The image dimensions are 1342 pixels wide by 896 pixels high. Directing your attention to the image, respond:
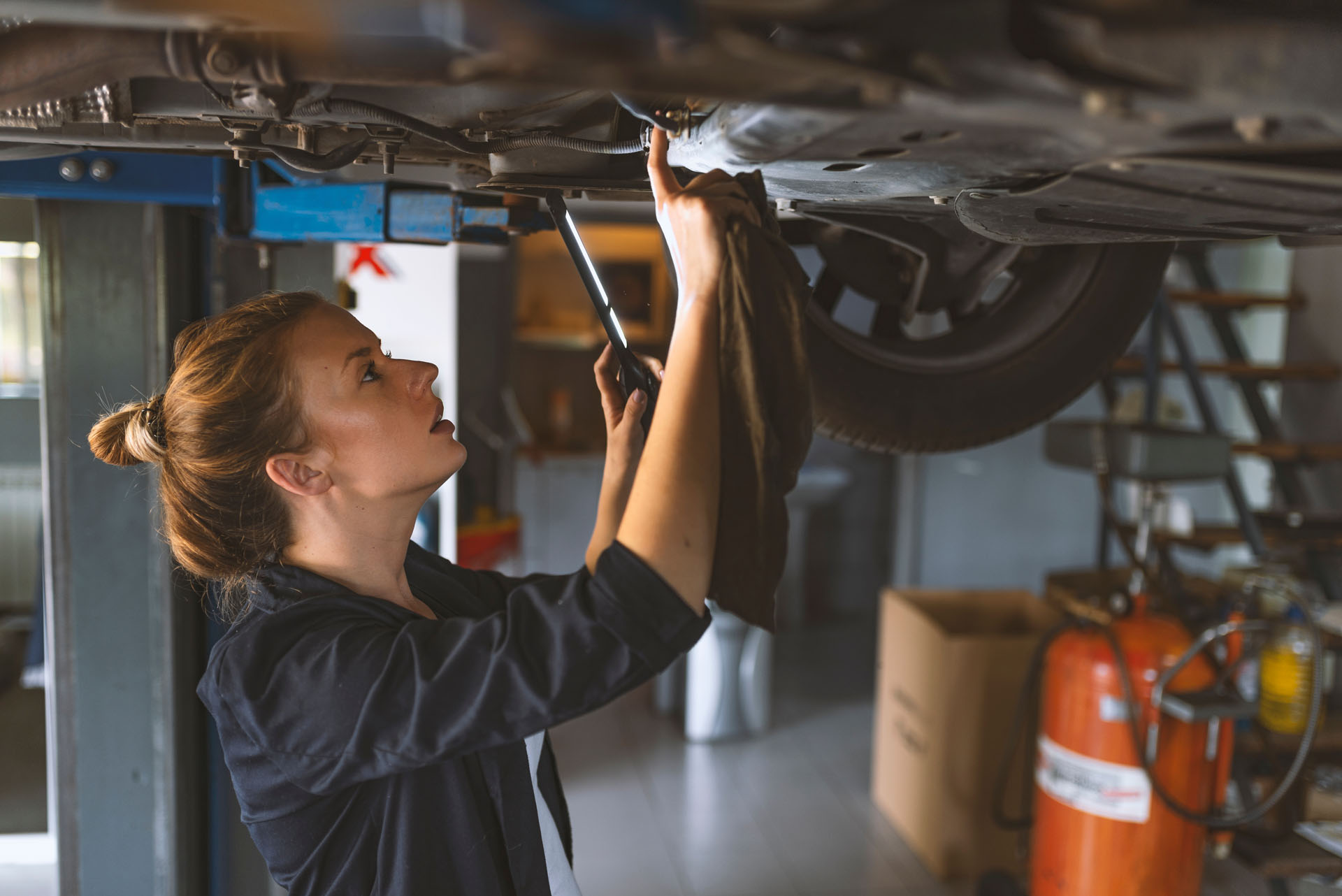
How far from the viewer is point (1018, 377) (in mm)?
1355

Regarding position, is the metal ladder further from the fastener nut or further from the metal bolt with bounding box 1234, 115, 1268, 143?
the fastener nut

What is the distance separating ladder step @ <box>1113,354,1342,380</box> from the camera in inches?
105

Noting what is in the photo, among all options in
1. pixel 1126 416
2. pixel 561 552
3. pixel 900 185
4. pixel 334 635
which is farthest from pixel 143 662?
pixel 561 552

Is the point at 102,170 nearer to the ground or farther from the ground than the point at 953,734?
farther from the ground

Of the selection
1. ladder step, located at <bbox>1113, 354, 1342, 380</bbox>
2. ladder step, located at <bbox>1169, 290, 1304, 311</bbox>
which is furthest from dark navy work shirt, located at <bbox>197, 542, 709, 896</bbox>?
ladder step, located at <bbox>1169, 290, 1304, 311</bbox>

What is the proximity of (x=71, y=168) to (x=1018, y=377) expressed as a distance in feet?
4.43

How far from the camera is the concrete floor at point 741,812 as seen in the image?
2379 millimetres

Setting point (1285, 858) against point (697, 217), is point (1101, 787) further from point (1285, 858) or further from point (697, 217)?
point (697, 217)

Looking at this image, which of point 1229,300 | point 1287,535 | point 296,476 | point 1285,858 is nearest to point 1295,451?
point 1287,535

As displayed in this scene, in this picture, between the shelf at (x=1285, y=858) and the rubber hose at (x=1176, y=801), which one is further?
the shelf at (x=1285, y=858)

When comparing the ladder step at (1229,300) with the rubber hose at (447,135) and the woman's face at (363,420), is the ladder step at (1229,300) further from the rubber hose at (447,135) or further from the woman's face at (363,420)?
the woman's face at (363,420)

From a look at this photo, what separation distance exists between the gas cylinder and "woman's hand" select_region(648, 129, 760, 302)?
1662 mm

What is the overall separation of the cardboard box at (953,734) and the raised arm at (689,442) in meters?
1.88

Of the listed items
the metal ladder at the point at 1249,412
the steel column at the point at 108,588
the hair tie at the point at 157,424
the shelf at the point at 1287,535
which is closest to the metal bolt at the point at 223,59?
the hair tie at the point at 157,424
